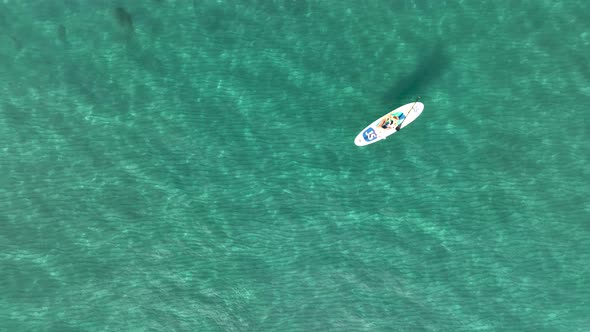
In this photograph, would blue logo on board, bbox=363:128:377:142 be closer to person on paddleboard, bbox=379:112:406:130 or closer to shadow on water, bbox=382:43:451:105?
person on paddleboard, bbox=379:112:406:130

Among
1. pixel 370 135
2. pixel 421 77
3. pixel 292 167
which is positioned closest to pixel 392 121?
pixel 370 135

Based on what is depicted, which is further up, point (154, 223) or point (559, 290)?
point (559, 290)

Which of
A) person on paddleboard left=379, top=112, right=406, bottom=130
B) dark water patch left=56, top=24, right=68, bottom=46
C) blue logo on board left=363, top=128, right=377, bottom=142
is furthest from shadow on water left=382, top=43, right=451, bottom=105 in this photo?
dark water patch left=56, top=24, right=68, bottom=46

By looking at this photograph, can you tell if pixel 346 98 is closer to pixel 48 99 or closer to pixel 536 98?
pixel 536 98

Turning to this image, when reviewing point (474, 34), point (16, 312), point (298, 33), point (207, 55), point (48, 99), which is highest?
point (474, 34)

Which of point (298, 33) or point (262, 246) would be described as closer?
point (262, 246)

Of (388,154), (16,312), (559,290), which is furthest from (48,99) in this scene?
(559,290)

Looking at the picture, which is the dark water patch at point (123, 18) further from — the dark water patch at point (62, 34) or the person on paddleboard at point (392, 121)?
the person on paddleboard at point (392, 121)
